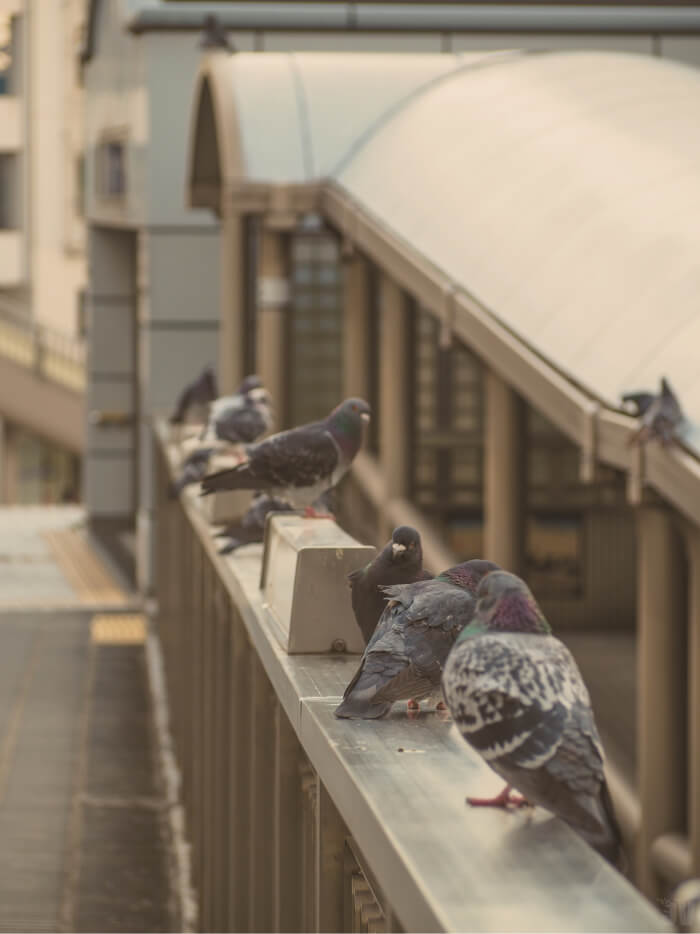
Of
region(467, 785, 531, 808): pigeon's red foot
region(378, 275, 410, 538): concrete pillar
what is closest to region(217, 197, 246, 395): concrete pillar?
region(378, 275, 410, 538): concrete pillar

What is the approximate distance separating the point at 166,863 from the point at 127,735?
3.46m

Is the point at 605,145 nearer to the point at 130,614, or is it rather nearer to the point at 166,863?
the point at 166,863

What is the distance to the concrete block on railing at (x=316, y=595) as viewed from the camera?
435cm

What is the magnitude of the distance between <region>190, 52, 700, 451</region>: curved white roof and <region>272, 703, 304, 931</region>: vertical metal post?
11.2 feet

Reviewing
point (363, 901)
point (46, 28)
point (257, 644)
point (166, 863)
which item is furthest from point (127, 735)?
point (46, 28)

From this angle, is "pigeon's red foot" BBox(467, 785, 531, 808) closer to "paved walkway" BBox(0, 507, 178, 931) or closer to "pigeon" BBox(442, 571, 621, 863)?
"pigeon" BBox(442, 571, 621, 863)

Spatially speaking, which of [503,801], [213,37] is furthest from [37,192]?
[503,801]

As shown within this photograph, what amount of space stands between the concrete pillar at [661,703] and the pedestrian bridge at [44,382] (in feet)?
87.5

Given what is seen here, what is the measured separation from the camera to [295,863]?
440cm

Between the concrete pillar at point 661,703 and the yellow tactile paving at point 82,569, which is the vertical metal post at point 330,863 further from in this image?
the yellow tactile paving at point 82,569

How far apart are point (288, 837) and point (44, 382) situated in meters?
31.1

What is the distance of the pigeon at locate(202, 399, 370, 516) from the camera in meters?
6.02

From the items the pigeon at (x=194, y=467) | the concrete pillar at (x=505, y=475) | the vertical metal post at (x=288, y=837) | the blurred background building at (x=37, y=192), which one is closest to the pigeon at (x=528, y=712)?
the vertical metal post at (x=288, y=837)

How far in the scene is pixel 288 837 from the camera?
4.42 metres
